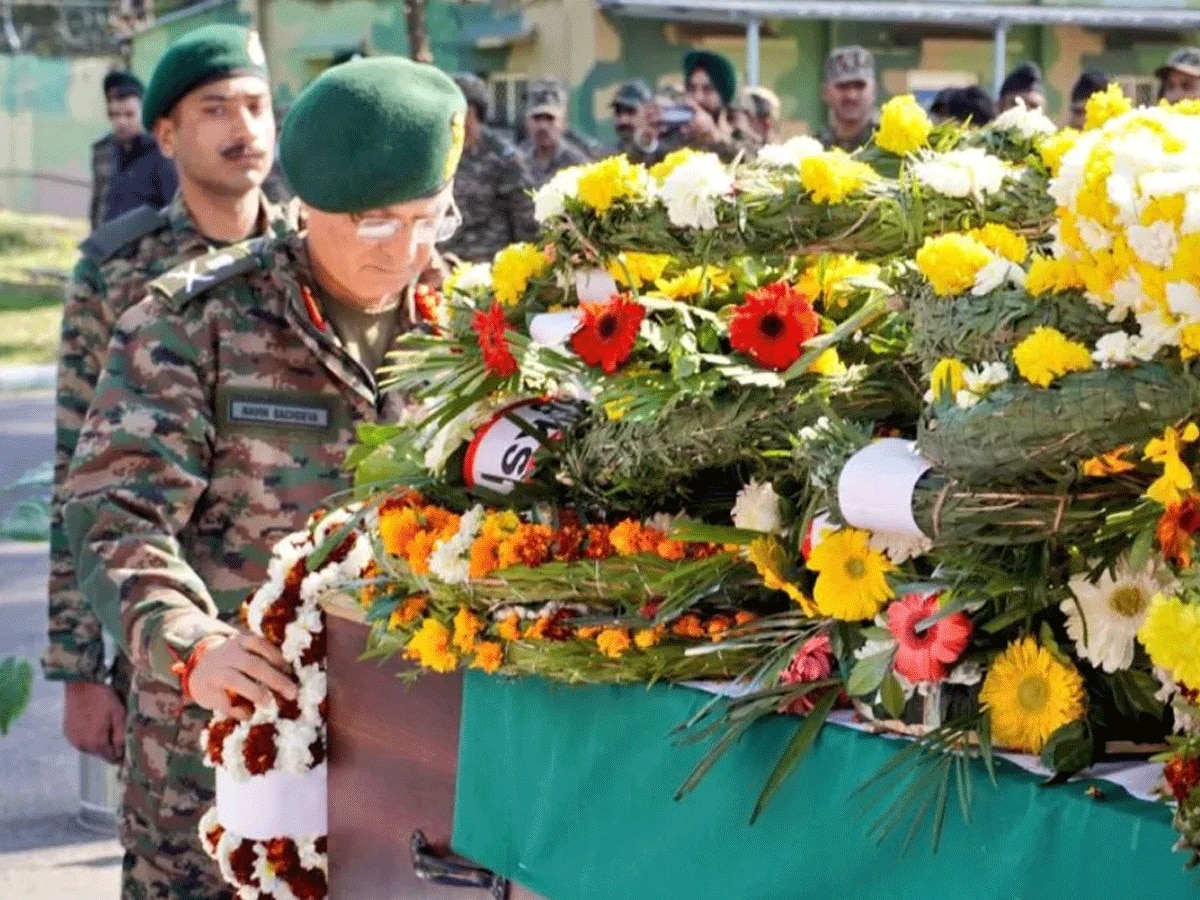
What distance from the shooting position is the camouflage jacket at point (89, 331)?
14.1ft

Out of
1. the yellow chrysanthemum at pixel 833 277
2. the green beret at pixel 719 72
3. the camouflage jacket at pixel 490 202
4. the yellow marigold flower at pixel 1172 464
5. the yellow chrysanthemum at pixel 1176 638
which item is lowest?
the camouflage jacket at pixel 490 202

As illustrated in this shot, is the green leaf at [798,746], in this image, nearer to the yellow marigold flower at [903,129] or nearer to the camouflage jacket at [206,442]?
the yellow marigold flower at [903,129]

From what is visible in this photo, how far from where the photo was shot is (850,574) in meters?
2.23

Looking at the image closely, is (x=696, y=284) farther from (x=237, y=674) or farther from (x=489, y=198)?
(x=489, y=198)

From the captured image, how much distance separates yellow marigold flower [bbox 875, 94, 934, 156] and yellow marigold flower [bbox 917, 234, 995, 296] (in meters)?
0.50

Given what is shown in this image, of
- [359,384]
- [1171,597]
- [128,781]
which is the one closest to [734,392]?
[1171,597]

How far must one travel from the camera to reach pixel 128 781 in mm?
3758

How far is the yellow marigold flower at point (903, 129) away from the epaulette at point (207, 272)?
1249 millimetres

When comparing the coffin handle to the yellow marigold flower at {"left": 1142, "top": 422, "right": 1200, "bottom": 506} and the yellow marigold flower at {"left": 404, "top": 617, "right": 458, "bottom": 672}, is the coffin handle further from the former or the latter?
the yellow marigold flower at {"left": 1142, "top": 422, "right": 1200, "bottom": 506}

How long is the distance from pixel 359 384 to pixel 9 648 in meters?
5.07

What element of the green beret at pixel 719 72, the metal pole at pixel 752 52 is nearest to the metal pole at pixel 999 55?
the metal pole at pixel 752 52

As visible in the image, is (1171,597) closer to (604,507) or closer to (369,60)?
(604,507)

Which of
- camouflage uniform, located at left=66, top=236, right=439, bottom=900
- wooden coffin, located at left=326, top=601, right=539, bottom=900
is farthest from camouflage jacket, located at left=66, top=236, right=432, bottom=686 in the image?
wooden coffin, located at left=326, top=601, right=539, bottom=900

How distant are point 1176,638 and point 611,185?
1126 millimetres
